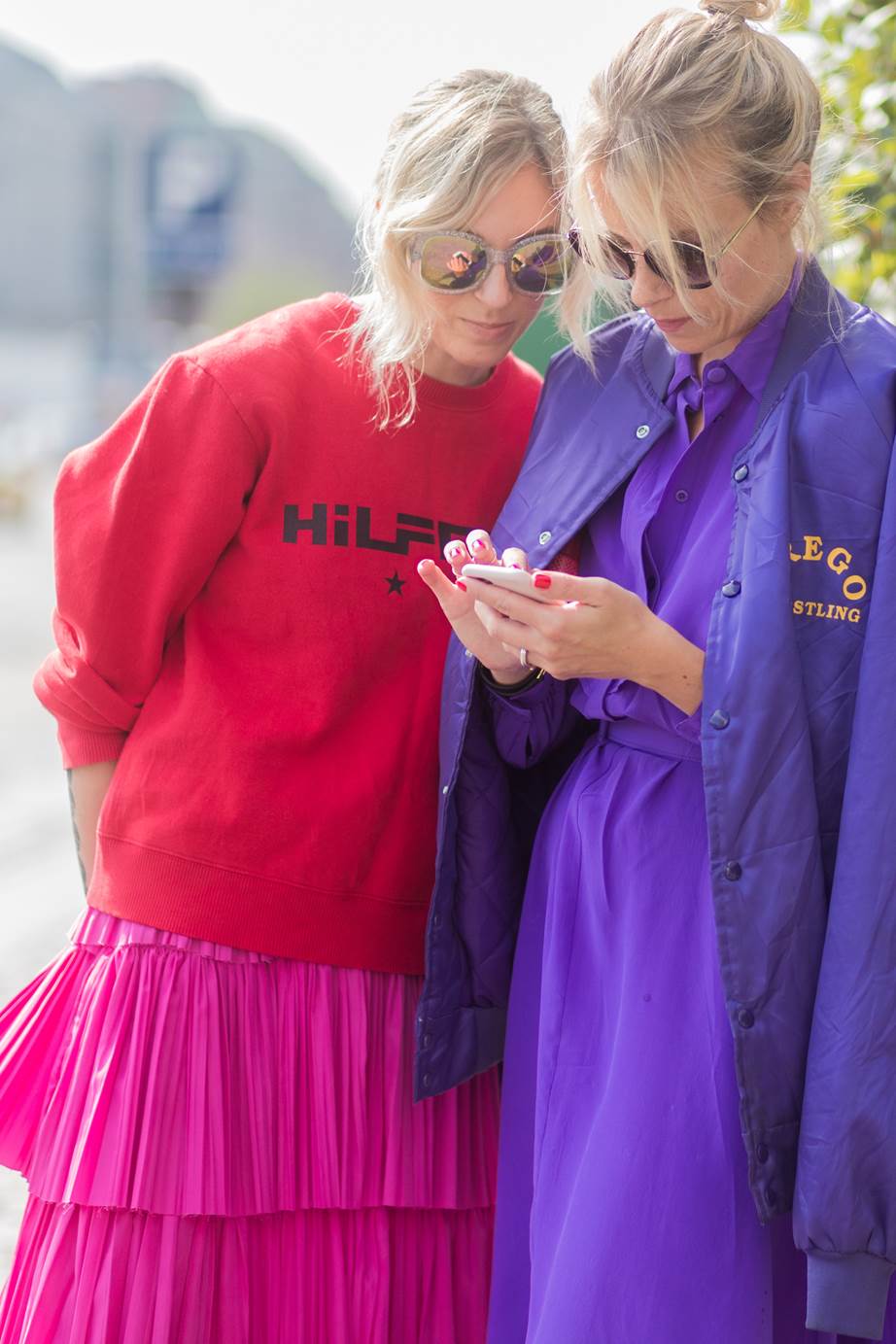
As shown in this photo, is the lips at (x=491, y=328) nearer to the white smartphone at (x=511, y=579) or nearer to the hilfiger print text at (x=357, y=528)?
the hilfiger print text at (x=357, y=528)

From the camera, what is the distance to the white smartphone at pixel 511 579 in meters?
1.68

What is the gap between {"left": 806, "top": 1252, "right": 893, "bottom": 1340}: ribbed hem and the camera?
5.10ft

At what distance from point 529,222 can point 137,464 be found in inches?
24.8

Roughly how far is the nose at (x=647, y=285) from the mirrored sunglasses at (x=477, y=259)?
0.86ft

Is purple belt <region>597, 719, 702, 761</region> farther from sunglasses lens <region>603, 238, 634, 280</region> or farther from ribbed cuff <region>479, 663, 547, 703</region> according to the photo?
sunglasses lens <region>603, 238, 634, 280</region>

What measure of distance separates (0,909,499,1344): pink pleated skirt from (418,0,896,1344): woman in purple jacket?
1.03 feet

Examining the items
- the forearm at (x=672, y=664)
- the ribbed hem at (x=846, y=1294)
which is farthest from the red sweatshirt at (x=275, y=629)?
the ribbed hem at (x=846, y=1294)

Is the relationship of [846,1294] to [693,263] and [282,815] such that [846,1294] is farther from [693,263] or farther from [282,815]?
[693,263]

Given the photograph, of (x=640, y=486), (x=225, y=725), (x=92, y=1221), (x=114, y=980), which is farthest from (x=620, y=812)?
(x=92, y=1221)

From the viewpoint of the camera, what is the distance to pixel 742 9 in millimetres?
1728

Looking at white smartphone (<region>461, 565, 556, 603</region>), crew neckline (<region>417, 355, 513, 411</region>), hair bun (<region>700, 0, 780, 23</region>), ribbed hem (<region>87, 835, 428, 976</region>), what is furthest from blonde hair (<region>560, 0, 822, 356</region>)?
ribbed hem (<region>87, 835, 428, 976</region>)

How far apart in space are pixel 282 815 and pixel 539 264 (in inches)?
32.7

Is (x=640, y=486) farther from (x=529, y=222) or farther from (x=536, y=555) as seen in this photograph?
(x=529, y=222)

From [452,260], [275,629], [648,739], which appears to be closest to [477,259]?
[452,260]
